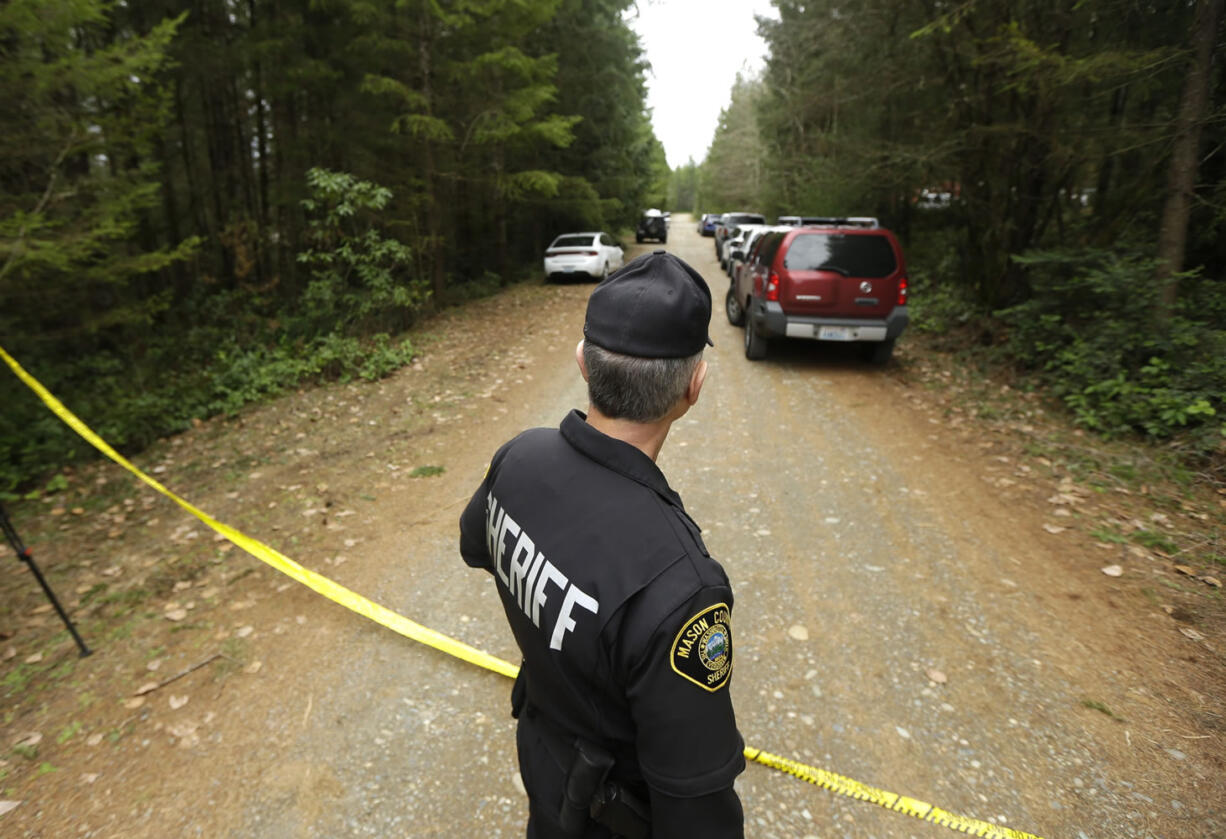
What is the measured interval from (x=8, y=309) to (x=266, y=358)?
127 inches

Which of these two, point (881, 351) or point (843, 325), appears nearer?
point (843, 325)

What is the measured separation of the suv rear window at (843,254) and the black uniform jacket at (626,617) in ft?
26.4

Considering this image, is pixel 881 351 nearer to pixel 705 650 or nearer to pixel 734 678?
pixel 734 678

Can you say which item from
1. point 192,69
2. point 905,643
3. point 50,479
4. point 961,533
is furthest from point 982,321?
point 192,69

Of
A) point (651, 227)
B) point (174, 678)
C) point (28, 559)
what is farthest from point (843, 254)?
point (651, 227)

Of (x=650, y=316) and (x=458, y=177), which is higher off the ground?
(x=458, y=177)

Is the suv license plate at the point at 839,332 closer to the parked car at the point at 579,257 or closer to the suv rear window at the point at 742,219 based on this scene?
the parked car at the point at 579,257

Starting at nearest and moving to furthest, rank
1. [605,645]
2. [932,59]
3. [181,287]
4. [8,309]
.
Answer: [605,645] → [8,309] → [932,59] → [181,287]

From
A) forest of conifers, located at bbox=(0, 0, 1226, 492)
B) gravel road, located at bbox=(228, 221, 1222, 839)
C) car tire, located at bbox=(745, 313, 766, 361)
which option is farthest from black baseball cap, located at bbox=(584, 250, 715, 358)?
car tire, located at bbox=(745, 313, 766, 361)

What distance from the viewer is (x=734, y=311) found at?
40.4ft

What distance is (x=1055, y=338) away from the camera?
300 inches

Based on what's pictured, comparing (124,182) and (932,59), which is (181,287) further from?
(932,59)

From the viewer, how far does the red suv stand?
836 centimetres

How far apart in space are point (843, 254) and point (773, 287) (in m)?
1.05
